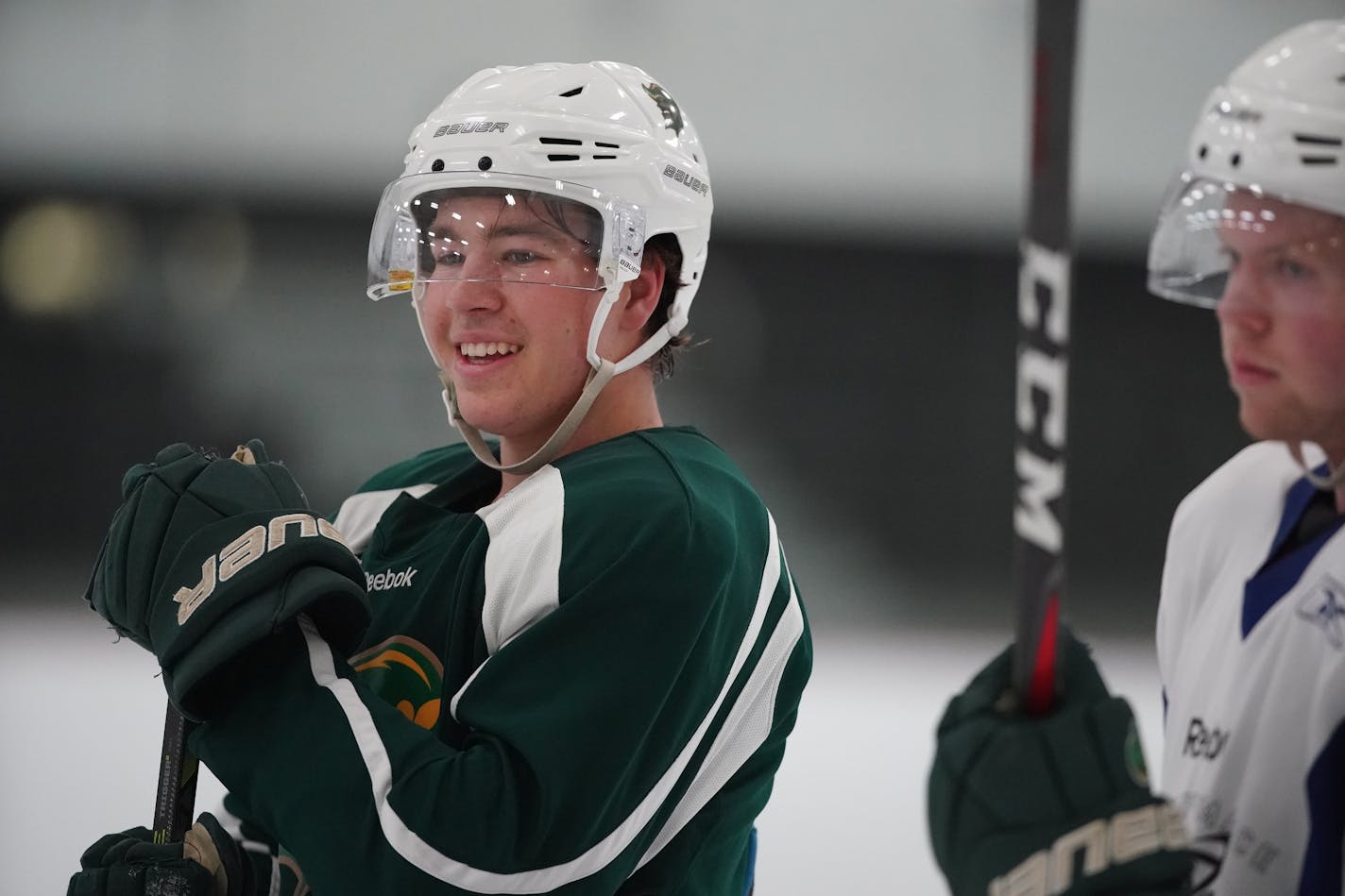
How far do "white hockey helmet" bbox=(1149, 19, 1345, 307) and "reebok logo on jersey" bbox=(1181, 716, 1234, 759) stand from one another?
319 millimetres

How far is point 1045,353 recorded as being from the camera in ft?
3.07

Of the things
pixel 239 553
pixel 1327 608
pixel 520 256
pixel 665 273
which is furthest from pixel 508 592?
pixel 1327 608

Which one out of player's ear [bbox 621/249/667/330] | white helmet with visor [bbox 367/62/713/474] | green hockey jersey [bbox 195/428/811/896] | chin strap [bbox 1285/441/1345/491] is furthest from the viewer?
player's ear [bbox 621/249/667/330]

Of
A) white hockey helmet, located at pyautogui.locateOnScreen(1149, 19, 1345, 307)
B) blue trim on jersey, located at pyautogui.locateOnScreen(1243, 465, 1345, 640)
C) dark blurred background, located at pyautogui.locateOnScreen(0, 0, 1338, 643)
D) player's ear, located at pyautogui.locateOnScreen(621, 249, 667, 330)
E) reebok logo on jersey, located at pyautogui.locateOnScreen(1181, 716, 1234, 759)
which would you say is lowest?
dark blurred background, located at pyautogui.locateOnScreen(0, 0, 1338, 643)

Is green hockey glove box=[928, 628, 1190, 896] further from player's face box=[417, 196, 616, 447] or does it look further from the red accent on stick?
player's face box=[417, 196, 616, 447]

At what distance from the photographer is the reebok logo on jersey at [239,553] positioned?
1234 millimetres

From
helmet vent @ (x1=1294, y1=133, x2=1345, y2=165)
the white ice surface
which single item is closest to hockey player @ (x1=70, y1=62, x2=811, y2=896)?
helmet vent @ (x1=1294, y1=133, x2=1345, y2=165)

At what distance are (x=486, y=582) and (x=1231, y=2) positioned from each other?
Answer: 3.52 metres

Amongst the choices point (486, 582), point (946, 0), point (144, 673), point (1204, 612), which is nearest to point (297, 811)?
point (486, 582)

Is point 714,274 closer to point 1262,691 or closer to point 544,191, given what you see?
point 544,191

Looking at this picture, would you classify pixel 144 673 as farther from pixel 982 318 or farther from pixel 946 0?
pixel 946 0

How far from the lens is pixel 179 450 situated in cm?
142

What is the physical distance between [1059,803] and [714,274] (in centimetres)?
429

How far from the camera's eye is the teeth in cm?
152
